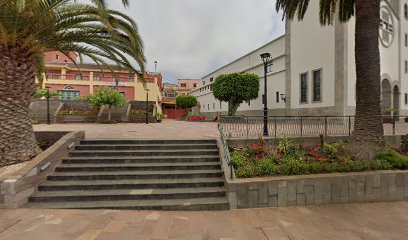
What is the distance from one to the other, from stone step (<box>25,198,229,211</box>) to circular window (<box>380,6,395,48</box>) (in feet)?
76.2

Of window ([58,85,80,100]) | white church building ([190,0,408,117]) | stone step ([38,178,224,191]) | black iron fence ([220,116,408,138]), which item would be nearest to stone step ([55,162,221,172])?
stone step ([38,178,224,191])

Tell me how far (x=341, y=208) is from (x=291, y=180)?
54.4 inches

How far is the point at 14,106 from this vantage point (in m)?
5.98

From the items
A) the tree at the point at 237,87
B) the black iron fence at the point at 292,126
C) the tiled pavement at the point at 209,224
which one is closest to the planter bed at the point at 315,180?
the tiled pavement at the point at 209,224

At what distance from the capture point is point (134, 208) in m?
4.88

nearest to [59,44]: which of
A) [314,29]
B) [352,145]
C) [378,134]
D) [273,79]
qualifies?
[352,145]

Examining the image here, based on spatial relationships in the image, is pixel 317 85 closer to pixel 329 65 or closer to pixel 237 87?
pixel 329 65

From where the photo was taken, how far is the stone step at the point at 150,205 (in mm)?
4879

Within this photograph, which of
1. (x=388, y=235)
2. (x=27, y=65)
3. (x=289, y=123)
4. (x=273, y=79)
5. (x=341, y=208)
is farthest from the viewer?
(x=273, y=79)

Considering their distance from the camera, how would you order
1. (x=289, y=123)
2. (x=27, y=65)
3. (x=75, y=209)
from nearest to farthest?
1. (x=75, y=209)
2. (x=27, y=65)
3. (x=289, y=123)

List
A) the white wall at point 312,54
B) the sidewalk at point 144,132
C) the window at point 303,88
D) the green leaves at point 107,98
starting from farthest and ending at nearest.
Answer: the window at point 303,88 < the green leaves at point 107,98 < the white wall at point 312,54 < the sidewalk at point 144,132

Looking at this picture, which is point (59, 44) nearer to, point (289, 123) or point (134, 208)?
point (134, 208)

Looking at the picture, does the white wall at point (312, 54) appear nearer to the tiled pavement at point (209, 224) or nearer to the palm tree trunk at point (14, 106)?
the tiled pavement at point (209, 224)

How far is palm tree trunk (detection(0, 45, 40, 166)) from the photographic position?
229 inches
